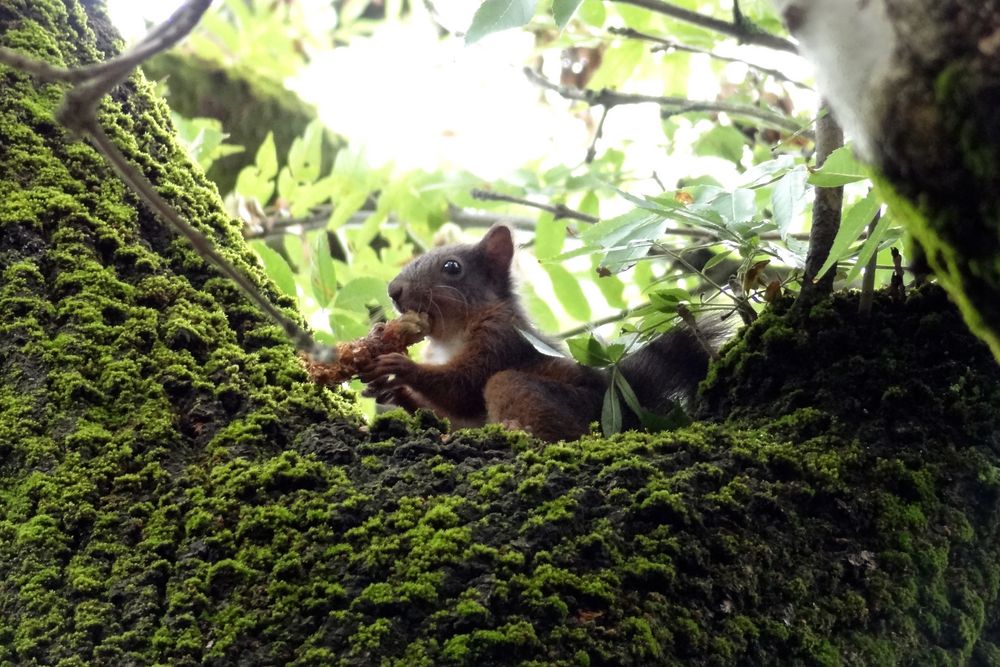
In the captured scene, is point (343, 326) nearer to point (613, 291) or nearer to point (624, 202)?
point (613, 291)

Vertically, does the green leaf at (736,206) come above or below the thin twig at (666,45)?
below

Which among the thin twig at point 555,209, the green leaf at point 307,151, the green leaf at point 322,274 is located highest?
the green leaf at point 307,151

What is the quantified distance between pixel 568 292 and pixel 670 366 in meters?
0.44

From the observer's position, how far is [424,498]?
1.81 m

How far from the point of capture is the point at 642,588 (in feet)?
5.27

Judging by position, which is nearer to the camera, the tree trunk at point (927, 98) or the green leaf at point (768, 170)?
the tree trunk at point (927, 98)

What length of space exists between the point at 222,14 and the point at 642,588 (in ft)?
21.3

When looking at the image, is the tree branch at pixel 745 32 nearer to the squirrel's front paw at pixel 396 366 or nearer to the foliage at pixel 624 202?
the foliage at pixel 624 202

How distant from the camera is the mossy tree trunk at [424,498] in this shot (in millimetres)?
1552

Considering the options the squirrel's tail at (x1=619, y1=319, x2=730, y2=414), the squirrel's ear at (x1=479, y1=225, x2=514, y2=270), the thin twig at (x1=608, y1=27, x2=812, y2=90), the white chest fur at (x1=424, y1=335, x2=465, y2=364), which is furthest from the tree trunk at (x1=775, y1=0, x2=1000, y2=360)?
the squirrel's ear at (x1=479, y1=225, x2=514, y2=270)

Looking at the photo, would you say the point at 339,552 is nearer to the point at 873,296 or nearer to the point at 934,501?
the point at 934,501

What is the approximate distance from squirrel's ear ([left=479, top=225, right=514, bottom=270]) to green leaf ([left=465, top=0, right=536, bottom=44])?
7.85 feet

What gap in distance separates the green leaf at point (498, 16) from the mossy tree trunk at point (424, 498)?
87 centimetres

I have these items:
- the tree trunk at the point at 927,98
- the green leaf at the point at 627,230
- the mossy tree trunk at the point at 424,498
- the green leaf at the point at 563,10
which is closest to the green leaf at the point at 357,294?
the mossy tree trunk at the point at 424,498
